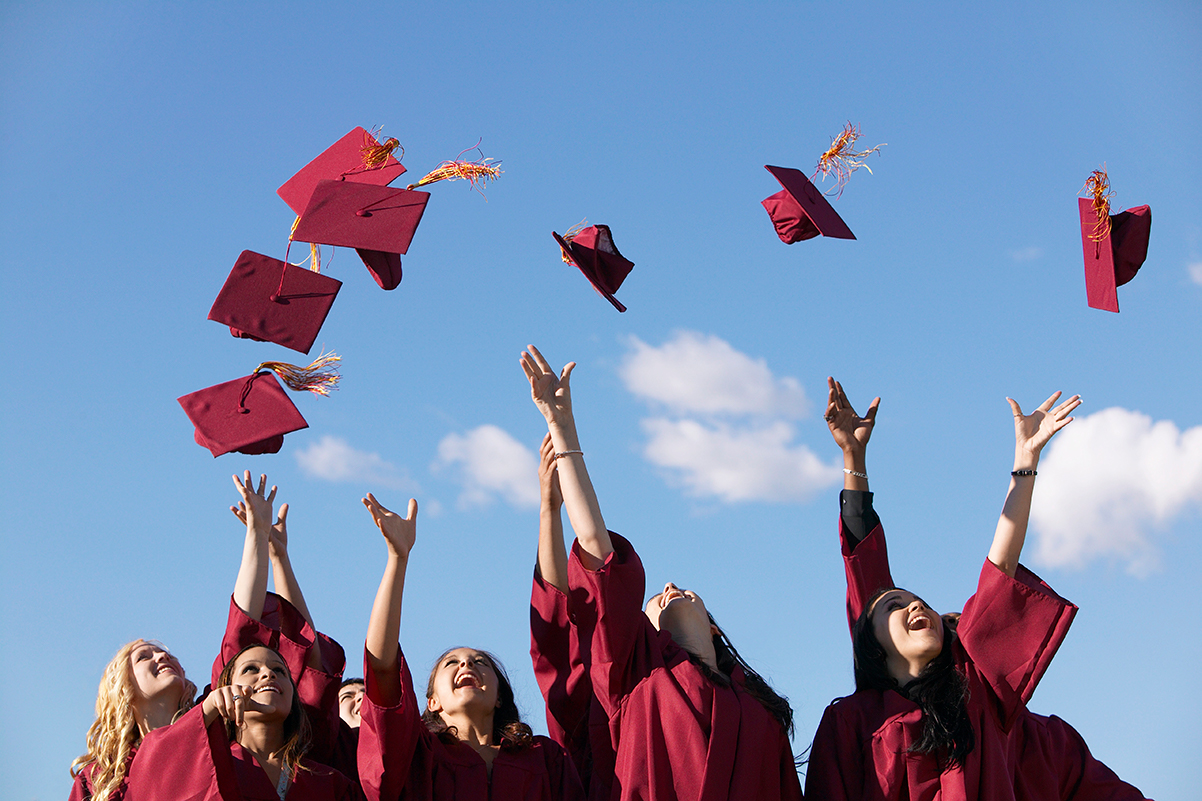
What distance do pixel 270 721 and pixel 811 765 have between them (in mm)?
1933

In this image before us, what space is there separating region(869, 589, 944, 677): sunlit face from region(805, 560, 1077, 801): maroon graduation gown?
0.36 ft

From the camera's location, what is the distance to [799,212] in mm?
5438

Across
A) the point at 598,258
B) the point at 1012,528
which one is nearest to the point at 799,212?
the point at 598,258

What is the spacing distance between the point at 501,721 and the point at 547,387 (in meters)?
1.32

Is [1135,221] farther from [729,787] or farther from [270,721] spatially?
[270,721]

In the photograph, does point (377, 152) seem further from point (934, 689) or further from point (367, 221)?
point (934, 689)

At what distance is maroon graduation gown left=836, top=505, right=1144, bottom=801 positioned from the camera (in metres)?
4.28

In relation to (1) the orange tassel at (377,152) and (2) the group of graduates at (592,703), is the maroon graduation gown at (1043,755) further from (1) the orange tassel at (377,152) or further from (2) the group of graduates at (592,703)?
(1) the orange tassel at (377,152)

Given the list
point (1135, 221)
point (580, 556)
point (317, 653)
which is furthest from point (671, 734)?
point (1135, 221)

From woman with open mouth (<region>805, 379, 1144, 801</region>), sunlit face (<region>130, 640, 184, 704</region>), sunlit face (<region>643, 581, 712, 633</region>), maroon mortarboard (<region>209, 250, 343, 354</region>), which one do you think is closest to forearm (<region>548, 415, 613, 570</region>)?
sunlit face (<region>643, 581, 712, 633</region>)

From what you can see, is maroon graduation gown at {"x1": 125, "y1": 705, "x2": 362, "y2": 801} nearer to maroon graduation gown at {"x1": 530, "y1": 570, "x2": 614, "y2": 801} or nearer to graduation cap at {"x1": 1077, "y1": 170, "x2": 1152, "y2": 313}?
maroon graduation gown at {"x1": 530, "y1": 570, "x2": 614, "y2": 801}

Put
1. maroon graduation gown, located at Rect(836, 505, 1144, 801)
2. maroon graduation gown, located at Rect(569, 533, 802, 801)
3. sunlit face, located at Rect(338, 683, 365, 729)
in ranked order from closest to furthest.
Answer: maroon graduation gown, located at Rect(569, 533, 802, 801) < maroon graduation gown, located at Rect(836, 505, 1144, 801) < sunlit face, located at Rect(338, 683, 365, 729)

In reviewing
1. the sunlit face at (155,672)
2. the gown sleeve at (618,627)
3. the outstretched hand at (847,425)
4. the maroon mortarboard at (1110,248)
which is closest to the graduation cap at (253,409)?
the sunlit face at (155,672)

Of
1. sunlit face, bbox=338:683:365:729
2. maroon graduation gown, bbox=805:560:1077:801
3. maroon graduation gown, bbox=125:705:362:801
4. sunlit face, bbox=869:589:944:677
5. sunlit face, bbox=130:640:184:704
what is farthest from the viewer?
sunlit face, bbox=338:683:365:729
